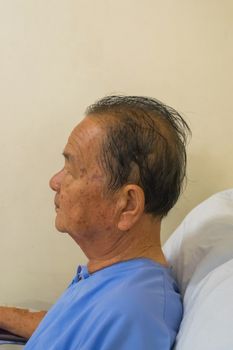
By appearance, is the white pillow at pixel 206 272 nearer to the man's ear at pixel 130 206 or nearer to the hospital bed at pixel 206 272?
the hospital bed at pixel 206 272

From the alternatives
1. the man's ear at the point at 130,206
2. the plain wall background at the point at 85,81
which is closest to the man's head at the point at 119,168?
the man's ear at the point at 130,206

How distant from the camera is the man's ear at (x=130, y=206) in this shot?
2.78 feet

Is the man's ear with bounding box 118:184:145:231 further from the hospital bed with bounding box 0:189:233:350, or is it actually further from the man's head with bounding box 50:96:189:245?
the hospital bed with bounding box 0:189:233:350

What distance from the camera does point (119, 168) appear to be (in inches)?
33.2

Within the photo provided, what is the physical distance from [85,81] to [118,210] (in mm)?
551

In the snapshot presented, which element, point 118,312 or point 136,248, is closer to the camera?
point 118,312

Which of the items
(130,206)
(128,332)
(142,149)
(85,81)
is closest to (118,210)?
(130,206)

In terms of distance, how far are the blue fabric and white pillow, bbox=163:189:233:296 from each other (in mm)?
58

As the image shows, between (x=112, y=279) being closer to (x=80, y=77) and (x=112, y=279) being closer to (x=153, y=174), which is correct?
(x=153, y=174)

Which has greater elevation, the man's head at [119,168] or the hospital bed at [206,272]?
the man's head at [119,168]

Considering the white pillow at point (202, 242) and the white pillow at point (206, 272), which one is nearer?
the white pillow at point (206, 272)

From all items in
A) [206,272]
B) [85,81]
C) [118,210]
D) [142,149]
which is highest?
[85,81]

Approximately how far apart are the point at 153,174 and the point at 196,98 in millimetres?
543

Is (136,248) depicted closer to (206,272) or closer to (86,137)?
(206,272)
